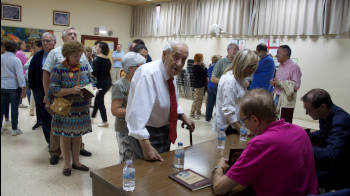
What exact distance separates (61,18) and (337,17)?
345 inches

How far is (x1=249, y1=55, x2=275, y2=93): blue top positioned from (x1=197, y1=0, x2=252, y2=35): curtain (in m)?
4.38

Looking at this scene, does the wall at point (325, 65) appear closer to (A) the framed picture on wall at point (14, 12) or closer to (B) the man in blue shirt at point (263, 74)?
(B) the man in blue shirt at point (263, 74)

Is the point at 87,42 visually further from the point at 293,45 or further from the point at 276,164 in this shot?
the point at 276,164

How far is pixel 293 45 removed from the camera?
23.5 feet

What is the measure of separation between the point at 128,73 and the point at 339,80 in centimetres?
600

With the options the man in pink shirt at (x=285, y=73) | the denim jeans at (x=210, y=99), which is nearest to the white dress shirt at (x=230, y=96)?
the man in pink shirt at (x=285, y=73)

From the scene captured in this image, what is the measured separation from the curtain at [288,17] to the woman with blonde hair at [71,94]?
19.4 feet

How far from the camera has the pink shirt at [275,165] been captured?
3.85 feet

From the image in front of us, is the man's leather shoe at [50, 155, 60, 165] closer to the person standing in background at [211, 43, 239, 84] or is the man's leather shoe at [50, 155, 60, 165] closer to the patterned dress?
the patterned dress

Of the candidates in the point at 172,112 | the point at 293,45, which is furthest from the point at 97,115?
the point at 293,45

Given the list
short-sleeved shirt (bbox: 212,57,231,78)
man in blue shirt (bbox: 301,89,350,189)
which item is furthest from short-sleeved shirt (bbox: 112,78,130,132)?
short-sleeved shirt (bbox: 212,57,231,78)

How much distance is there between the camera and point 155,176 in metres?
1.49

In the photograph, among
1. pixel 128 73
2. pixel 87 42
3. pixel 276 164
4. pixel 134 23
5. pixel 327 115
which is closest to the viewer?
pixel 276 164

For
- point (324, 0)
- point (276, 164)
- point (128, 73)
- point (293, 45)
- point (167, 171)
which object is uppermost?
point (324, 0)
